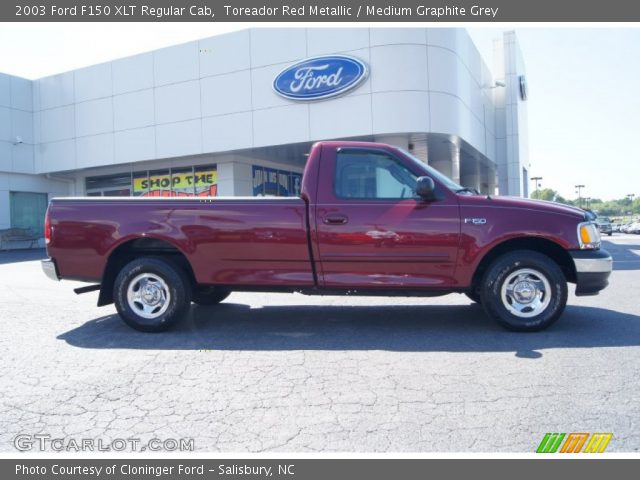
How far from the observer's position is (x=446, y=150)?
776 inches

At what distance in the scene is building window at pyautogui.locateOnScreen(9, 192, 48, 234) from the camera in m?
24.3

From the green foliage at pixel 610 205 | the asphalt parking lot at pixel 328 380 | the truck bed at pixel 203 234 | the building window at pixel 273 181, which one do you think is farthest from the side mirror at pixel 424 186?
the green foliage at pixel 610 205

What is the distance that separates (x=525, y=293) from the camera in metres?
5.10

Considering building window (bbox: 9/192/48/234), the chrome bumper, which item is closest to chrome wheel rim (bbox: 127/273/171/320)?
the chrome bumper

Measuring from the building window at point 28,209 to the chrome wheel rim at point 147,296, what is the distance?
22.7m

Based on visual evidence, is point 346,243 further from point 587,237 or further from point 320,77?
point 320,77

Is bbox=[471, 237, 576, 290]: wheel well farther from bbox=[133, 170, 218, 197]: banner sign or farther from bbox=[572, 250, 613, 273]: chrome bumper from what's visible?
bbox=[133, 170, 218, 197]: banner sign

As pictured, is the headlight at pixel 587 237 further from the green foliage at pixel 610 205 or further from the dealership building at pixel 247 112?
the green foliage at pixel 610 205

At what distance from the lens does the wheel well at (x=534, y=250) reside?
524 cm

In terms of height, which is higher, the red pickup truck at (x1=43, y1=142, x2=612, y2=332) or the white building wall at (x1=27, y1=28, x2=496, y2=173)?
the white building wall at (x1=27, y1=28, x2=496, y2=173)

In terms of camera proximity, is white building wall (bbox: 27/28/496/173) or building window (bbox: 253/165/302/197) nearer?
white building wall (bbox: 27/28/496/173)

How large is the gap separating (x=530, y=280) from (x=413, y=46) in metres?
12.7

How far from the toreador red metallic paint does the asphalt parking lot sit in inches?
25.1

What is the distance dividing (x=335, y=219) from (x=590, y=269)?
260 cm
